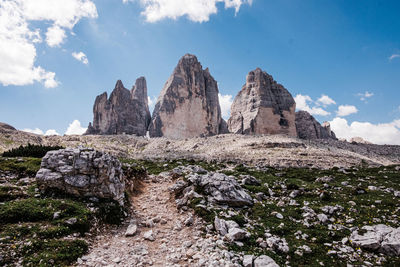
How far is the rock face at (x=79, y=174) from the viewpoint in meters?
11.8

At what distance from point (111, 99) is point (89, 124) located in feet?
65.4

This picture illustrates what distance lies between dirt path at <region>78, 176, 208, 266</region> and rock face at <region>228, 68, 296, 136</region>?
88751mm

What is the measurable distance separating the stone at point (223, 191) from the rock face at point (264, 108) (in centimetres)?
8526

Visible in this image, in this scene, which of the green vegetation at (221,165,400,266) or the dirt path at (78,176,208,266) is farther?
the green vegetation at (221,165,400,266)

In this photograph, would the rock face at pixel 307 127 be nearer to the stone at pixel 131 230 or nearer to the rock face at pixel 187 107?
the rock face at pixel 187 107

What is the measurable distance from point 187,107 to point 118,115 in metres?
35.7

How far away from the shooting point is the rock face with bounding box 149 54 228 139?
99938mm

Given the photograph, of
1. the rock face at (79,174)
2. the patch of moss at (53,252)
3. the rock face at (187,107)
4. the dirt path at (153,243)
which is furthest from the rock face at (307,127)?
the patch of moss at (53,252)

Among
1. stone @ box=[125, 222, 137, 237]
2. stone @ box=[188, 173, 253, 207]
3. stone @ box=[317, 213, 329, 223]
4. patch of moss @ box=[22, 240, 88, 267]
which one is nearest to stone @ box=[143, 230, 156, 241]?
stone @ box=[125, 222, 137, 237]

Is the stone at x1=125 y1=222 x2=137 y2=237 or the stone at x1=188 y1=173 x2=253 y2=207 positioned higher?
the stone at x1=188 y1=173 x2=253 y2=207

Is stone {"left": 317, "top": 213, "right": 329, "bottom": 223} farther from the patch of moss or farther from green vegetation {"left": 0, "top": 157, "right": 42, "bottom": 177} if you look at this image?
green vegetation {"left": 0, "top": 157, "right": 42, "bottom": 177}

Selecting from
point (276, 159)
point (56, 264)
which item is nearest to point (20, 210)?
point (56, 264)

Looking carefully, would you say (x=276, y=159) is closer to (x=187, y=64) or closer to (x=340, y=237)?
(x=340, y=237)

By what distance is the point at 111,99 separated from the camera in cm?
11100
